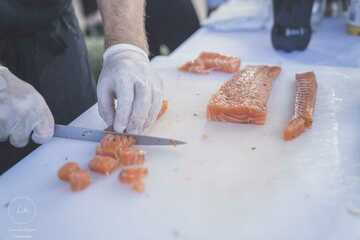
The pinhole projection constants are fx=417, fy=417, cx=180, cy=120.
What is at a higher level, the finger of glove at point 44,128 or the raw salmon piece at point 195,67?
the finger of glove at point 44,128

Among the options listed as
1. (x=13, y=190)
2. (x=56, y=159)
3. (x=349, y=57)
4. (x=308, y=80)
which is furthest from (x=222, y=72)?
(x=13, y=190)

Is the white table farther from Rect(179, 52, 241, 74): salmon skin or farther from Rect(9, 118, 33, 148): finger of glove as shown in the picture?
Rect(179, 52, 241, 74): salmon skin

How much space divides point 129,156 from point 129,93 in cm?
20

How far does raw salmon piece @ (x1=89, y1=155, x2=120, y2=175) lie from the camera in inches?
47.3

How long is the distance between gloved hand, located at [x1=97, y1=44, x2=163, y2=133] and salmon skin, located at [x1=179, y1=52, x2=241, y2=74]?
0.39 m

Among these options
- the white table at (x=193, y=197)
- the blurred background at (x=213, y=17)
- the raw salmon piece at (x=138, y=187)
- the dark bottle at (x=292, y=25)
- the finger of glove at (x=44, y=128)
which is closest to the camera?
the white table at (x=193, y=197)

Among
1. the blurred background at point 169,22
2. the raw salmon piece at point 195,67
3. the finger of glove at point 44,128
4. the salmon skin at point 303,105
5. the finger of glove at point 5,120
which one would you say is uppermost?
the finger of glove at point 5,120

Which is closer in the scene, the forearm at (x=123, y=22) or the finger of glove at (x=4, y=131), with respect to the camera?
the finger of glove at (x=4, y=131)

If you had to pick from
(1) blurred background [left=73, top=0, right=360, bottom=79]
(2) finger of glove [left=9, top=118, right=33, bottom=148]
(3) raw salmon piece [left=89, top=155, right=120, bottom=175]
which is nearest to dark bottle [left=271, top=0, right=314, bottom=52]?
(1) blurred background [left=73, top=0, right=360, bottom=79]

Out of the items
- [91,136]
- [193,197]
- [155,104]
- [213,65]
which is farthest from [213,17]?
[193,197]

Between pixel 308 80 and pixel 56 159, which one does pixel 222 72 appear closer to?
pixel 308 80

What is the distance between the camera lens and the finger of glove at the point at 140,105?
1289mm

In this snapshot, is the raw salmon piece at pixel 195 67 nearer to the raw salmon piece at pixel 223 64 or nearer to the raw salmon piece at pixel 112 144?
the raw salmon piece at pixel 223 64

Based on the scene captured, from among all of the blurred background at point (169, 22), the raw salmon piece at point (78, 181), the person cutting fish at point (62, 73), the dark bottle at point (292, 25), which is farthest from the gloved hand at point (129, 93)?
the blurred background at point (169, 22)
